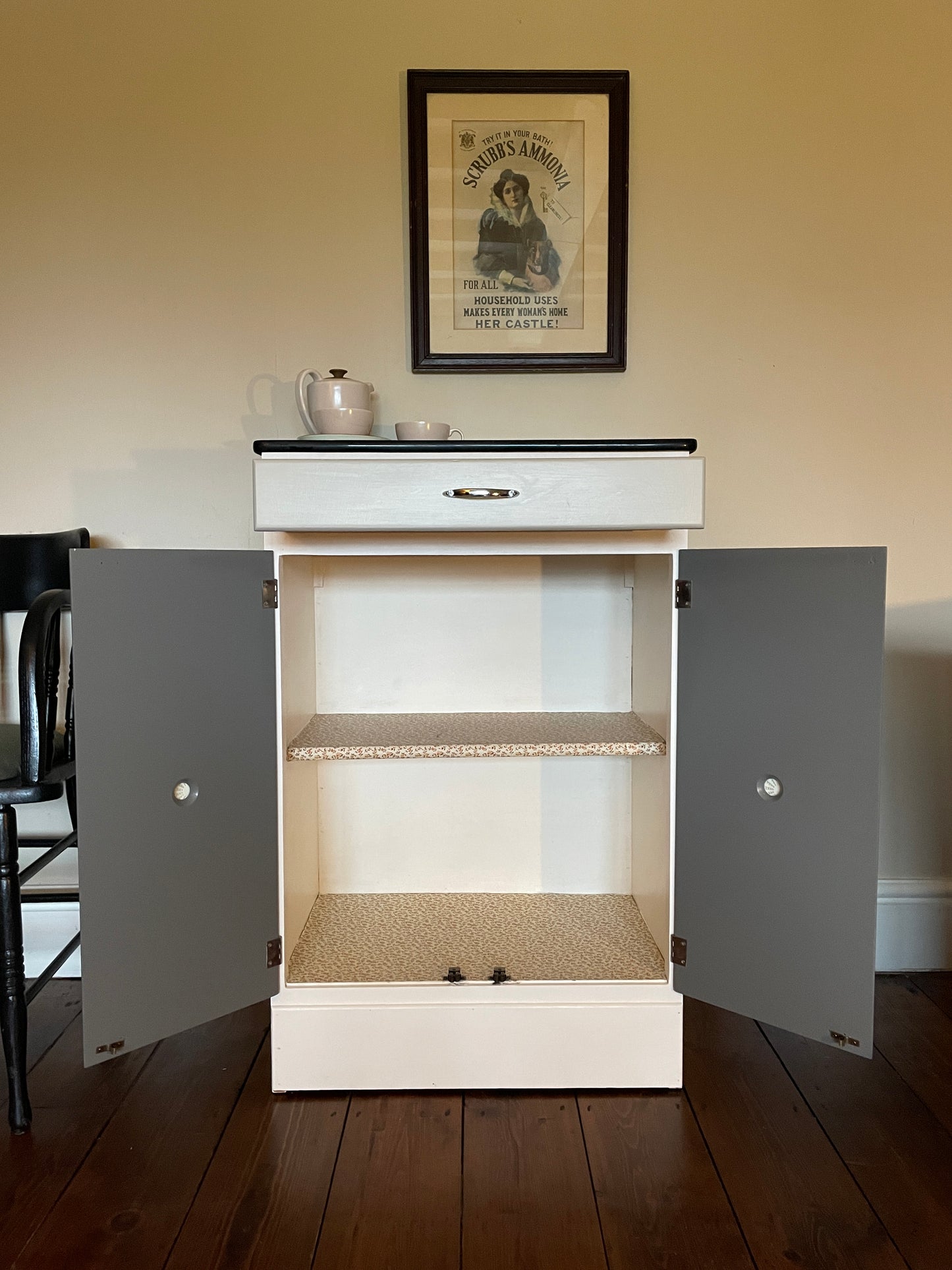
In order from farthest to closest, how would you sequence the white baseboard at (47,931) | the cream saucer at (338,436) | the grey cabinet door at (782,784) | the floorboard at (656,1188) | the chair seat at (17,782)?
the white baseboard at (47,931) → the cream saucer at (338,436) → the chair seat at (17,782) → the grey cabinet door at (782,784) → the floorboard at (656,1188)

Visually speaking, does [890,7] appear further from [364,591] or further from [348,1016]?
[348,1016]

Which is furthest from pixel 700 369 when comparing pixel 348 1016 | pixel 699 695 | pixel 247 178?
pixel 348 1016

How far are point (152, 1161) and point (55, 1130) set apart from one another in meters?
0.18

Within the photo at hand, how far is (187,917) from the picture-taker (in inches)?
47.4

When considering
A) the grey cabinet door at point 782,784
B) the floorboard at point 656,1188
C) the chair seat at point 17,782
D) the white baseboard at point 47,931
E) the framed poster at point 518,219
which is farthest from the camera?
the white baseboard at point 47,931

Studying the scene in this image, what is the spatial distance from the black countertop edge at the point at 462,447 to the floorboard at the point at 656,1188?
3.35 feet

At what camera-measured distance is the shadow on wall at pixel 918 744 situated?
5.75ft

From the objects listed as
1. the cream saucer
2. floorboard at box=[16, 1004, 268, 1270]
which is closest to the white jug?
the cream saucer

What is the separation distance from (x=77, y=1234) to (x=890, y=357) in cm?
199

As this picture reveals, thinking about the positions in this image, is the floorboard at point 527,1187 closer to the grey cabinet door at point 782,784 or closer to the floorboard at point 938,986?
the grey cabinet door at point 782,784

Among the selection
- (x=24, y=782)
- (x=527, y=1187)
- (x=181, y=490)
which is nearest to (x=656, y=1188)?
(x=527, y=1187)

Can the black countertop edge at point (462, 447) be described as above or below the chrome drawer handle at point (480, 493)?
above

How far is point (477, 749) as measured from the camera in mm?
1385

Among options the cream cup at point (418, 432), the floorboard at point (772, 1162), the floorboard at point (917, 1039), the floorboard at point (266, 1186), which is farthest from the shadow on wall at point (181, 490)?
the floorboard at point (917, 1039)
